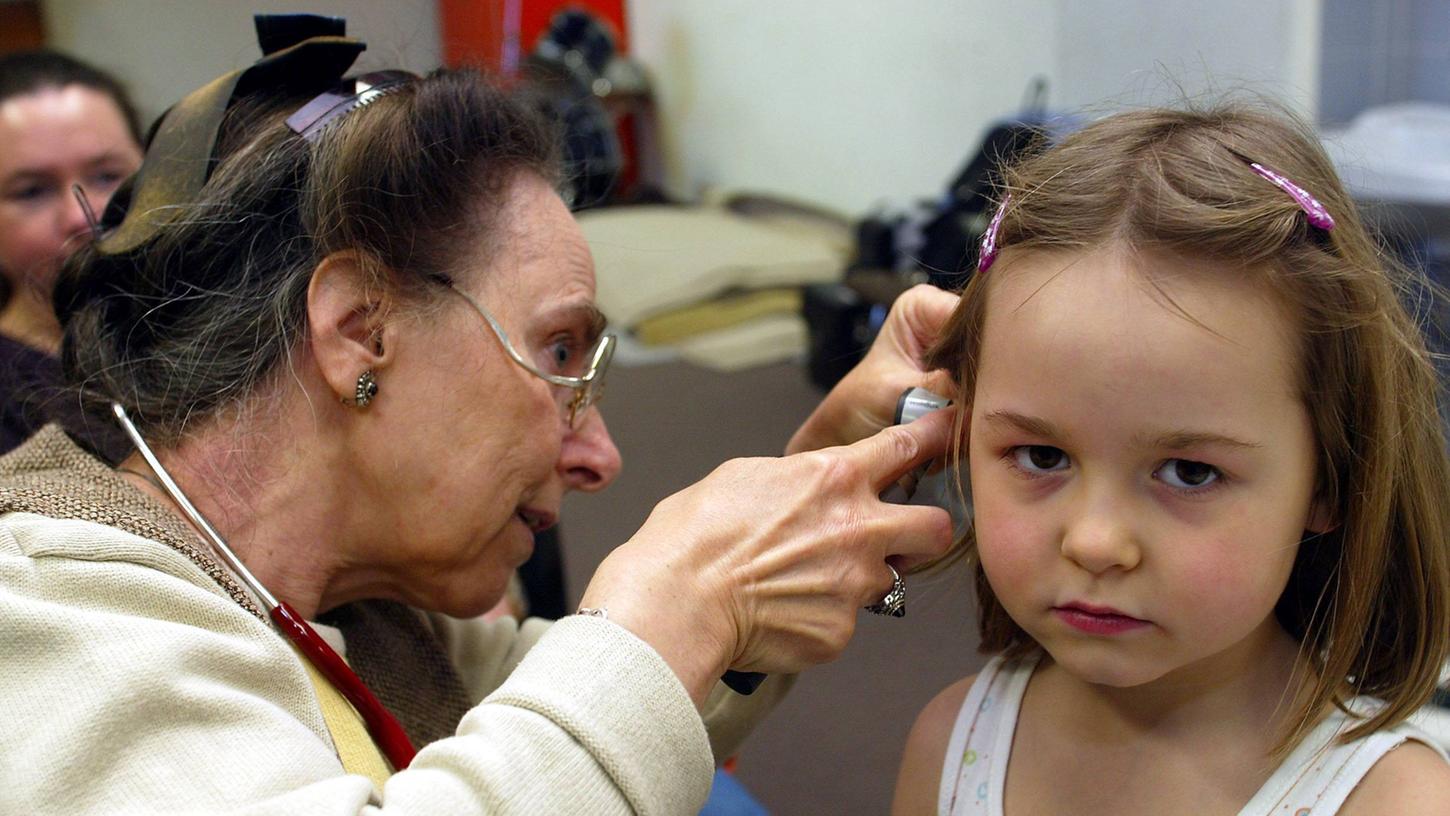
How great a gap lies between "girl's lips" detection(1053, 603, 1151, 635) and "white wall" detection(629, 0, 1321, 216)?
369 millimetres

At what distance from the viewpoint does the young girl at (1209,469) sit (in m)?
0.78

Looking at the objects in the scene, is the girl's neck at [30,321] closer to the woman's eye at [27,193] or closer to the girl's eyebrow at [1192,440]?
the woman's eye at [27,193]

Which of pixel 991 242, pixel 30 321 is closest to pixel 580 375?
pixel 991 242

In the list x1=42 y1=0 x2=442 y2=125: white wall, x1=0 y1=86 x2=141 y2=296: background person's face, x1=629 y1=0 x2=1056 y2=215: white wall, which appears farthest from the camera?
x1=629 y1=0 x2=1056 y2=215: white wall

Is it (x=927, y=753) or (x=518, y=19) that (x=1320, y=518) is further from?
(x=518, y=19)

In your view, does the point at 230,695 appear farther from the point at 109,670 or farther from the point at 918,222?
the point at 918,222

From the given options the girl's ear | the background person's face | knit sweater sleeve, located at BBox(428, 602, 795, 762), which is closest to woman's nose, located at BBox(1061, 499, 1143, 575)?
the girl's ear

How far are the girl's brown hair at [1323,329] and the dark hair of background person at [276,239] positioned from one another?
0.43 meters

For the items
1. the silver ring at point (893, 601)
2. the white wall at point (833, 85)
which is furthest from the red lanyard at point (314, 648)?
the white wall at point (833, 85)

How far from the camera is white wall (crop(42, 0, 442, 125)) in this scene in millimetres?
1348

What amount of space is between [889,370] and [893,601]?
24 cm

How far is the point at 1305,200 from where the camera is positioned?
2.61 ft

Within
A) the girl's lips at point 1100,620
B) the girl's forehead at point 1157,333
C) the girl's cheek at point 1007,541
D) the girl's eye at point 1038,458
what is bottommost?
the girl's lips at point 1100,620

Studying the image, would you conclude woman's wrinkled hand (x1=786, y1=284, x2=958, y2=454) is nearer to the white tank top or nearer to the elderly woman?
the elderly woman
